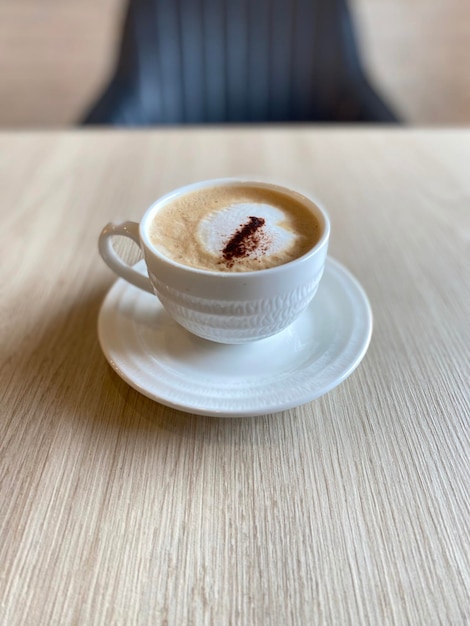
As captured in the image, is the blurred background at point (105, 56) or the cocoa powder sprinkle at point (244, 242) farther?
the blurred background at point (105, 56)

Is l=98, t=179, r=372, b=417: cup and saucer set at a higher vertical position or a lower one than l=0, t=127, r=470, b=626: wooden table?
higher

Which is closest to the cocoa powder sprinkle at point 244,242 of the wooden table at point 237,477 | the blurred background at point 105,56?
the wooden table at point 237,477

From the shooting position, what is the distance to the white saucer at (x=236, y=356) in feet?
1.34

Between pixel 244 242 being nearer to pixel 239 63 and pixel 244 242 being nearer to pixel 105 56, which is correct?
pixel 239 63

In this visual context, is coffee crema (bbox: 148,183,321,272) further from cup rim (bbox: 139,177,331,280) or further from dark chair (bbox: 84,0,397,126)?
dark chair (bbox: 84,0,397,126)

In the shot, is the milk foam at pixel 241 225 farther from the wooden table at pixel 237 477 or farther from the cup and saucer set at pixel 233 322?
the wooden table at pixel 237 477

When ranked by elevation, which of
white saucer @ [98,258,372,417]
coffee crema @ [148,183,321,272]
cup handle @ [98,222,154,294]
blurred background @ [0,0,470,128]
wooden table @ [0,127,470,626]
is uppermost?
coffee crema @ [148,183,321,272]

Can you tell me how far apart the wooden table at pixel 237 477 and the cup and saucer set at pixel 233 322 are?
3 cm

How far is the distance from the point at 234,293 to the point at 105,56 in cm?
286

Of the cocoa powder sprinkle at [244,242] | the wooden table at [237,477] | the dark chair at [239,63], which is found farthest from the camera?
the dark chair at [239,63]

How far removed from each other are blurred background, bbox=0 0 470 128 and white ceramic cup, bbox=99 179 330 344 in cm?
195

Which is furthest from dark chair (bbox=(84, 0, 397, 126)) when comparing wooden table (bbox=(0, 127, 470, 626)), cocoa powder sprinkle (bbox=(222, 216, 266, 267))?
cocoa powder sprinkle (bbox=(222, 216, 266, 267))

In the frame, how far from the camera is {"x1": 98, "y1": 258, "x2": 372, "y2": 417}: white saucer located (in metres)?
0.41

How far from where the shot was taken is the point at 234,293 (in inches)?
15.8
